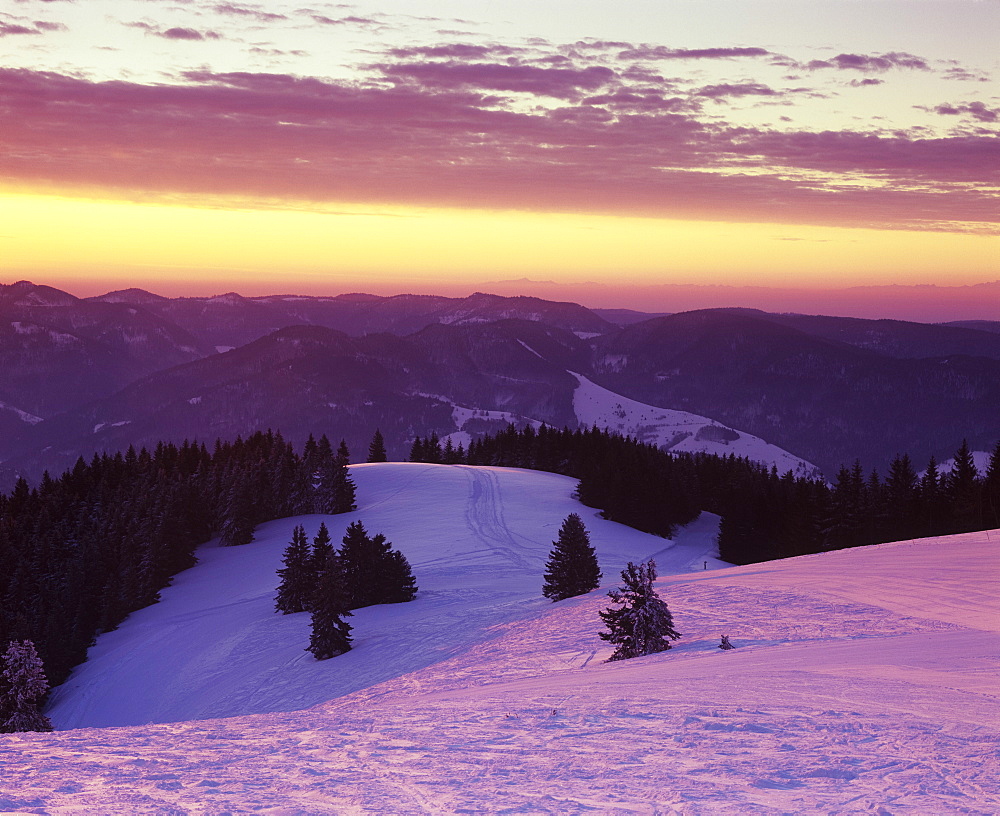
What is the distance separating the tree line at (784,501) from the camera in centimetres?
5691

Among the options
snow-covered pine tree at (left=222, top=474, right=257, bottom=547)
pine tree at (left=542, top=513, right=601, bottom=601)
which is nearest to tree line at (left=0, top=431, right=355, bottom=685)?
snow-covered pine tree at (left=222, top=474, right=257, bottom=547)

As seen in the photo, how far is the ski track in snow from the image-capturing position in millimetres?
7637

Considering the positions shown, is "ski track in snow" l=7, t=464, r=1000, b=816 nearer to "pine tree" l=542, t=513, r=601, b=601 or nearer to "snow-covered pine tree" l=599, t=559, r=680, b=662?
"snow-covered pine tree" l=599, t=559, r=680, b=662

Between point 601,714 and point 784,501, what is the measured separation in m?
62.3

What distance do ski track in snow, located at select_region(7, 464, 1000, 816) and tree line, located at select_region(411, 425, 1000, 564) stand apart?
25.1 m

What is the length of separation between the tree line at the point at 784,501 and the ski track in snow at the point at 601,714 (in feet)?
82.5

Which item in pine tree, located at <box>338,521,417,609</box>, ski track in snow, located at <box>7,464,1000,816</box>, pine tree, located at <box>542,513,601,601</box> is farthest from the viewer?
pine tree, located at <box>338,521,417,609</box>

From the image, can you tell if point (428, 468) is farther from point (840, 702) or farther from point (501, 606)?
point (840, 702)

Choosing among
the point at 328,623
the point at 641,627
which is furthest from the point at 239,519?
the point at 641,627

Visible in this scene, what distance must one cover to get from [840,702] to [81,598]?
147 feet

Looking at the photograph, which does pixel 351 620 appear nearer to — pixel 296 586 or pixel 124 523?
pixel 296 586

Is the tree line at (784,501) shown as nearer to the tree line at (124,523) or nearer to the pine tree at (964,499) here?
the pine tree at (964,499)

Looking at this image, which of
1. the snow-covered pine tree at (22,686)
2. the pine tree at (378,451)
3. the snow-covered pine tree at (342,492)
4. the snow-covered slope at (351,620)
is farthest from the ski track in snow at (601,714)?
the pine tree at (378,451)

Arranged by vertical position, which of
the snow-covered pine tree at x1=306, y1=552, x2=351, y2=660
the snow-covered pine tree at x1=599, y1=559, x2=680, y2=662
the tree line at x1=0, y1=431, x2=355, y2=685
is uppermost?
the snow-covered pine tree at x1=599, y1=559, x2=680, y2=662
